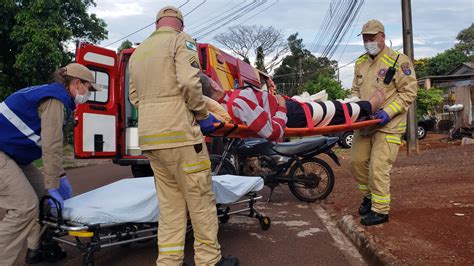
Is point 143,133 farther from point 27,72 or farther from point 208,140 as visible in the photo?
point 27,72

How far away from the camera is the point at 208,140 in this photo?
7.56m

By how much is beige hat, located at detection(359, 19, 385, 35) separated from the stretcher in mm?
2197

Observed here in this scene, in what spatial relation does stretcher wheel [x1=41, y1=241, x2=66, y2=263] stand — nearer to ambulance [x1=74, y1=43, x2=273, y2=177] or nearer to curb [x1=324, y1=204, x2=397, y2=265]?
curb [x1=324, y1=204, x2=397, y2=265]

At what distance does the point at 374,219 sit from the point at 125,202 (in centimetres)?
261

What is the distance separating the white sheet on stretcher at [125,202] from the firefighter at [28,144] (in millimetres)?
253

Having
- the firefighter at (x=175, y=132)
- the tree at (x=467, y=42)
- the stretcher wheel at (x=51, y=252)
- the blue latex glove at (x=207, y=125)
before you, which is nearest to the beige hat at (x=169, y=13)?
the firefighter at (x=175, y=132)

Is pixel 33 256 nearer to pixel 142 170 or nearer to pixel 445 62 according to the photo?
pixel 142 170

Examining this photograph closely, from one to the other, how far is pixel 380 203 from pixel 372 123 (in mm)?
850

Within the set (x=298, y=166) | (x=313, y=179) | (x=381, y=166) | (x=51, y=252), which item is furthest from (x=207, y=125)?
(x=313, y=179)

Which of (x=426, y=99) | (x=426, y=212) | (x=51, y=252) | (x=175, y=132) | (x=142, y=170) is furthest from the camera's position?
(x=426, y=99)

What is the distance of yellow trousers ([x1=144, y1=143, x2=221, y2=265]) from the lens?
341cm

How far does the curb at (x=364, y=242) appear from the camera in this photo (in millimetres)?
3900

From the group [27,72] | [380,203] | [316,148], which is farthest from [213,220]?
[27,72]

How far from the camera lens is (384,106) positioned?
497 centimetres
